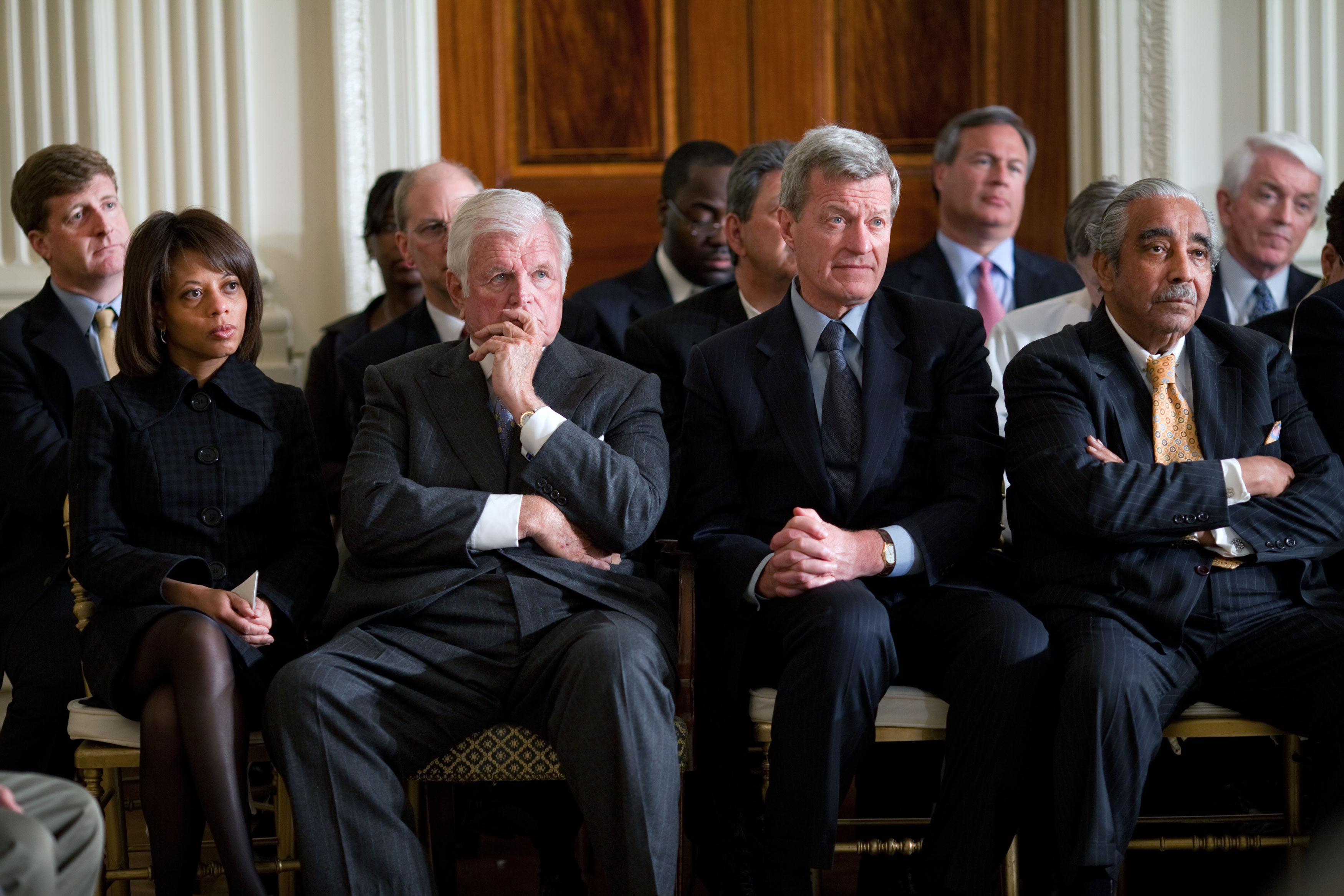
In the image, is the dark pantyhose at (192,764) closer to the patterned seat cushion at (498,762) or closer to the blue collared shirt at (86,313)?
the patterned seat cushion at (498,762)

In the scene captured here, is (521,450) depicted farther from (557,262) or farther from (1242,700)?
(1242,700)

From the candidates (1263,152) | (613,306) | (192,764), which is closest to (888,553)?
(192,764)

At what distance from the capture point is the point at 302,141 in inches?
158

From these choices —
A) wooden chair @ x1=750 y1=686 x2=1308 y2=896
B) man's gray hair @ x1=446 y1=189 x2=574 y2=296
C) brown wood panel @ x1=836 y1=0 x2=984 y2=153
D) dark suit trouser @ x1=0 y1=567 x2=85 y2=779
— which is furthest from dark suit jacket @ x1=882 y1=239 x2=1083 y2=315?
dark suit trouser @ x1=0 y1=567 x2=85 y2=779

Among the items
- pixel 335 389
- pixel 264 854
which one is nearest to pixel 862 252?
pixel 335 389

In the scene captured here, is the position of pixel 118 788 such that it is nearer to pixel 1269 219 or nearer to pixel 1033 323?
pixel 1033 323

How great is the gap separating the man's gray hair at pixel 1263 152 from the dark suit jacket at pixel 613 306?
1713 millimetres

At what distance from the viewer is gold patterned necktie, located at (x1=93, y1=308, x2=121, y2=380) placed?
3078 mm

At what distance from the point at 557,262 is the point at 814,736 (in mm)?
1064

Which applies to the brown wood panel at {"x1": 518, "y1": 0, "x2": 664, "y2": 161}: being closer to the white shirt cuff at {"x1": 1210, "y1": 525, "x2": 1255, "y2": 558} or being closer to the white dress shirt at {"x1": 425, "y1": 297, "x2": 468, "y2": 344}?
the white dress shirt at {"x1": 425, "y1": 297, "x2": 468, "y2": 344}

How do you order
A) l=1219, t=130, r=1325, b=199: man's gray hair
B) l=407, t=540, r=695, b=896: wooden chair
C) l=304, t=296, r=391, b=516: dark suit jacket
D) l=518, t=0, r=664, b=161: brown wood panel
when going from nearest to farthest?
l=407, t=540, r=695, b=896: wooden chair, l=304, t=296, r=391, b=516: dark suit jacket, l=1219, t=130, r=1325, b=199: man's gray hair, l=518, t=0, r=664, b=161: brown wood panel

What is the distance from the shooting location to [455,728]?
2.32 metres

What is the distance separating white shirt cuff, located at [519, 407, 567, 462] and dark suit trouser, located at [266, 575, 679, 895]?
32cm

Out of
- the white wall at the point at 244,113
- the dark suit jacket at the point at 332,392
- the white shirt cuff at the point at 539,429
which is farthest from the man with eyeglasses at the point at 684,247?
the white shirt cuff at the point at 539,429
